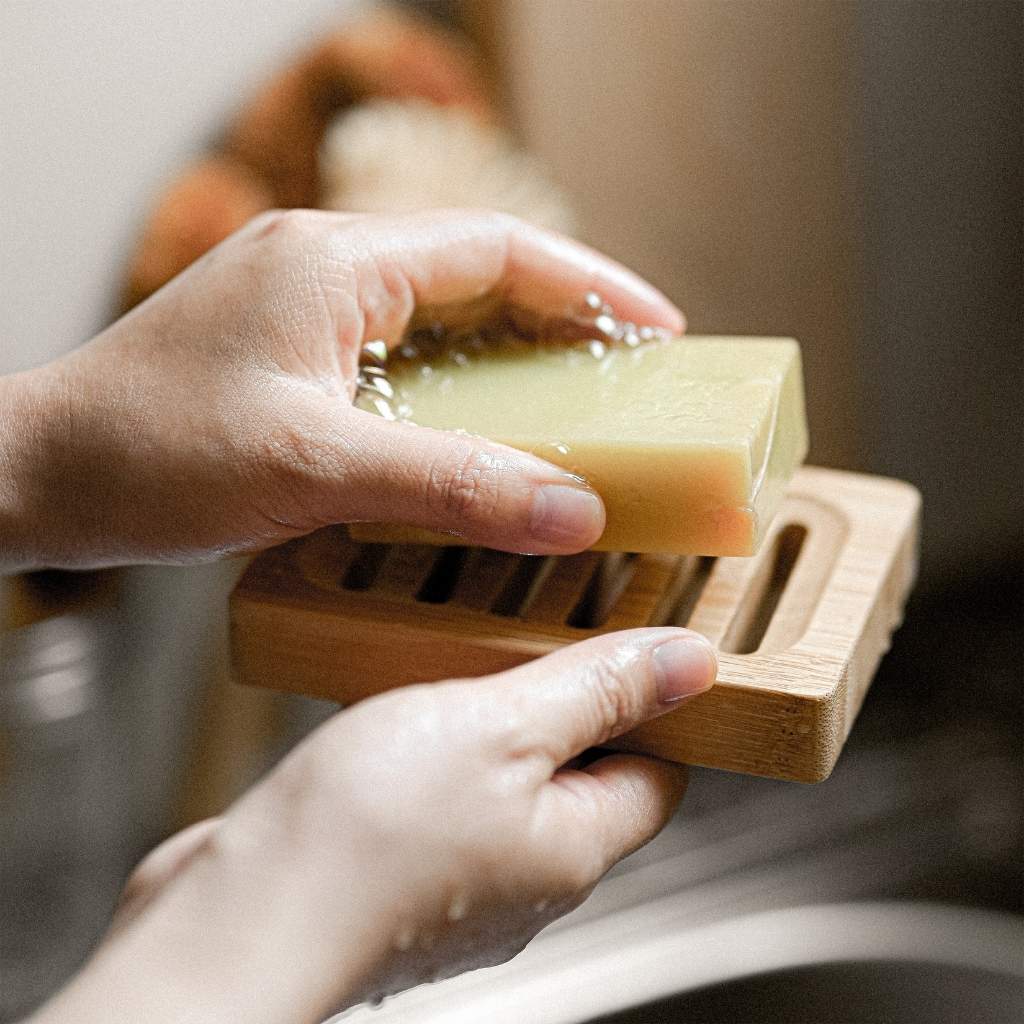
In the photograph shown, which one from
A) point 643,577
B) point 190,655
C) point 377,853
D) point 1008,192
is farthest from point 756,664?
point 1008,192

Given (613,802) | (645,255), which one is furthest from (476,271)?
(645,255)

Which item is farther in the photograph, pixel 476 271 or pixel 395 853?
pixel 476 271

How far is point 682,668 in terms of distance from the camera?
20.1 inches

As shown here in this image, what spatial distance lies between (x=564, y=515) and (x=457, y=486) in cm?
5

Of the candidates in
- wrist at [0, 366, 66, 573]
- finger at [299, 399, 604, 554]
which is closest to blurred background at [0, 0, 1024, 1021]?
wrist at [0, 366, 66, 573]

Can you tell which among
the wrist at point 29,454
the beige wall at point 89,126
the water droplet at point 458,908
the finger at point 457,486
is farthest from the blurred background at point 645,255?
the water droplet at point 458,908

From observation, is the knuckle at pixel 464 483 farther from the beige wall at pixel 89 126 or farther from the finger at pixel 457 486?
the beige wall at pixel 89 126

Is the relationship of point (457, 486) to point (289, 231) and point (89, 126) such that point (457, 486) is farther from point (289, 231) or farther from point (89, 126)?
point (89, 126)

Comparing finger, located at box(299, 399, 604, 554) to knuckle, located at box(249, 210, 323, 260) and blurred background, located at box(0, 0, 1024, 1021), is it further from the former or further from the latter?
blurred background, located at box(0, 0, 1024, 1021)

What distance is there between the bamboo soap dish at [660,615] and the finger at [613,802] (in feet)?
0.05

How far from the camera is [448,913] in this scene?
46cm

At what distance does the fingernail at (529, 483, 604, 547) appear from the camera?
0.54 m

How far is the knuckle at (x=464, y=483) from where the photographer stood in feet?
1.75

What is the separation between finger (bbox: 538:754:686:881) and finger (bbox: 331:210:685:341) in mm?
246
